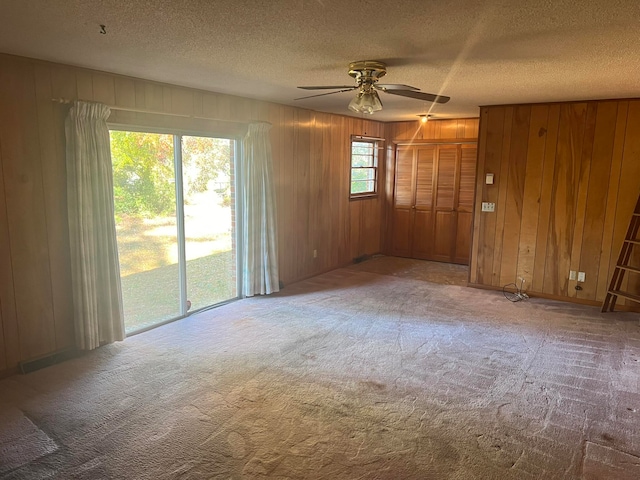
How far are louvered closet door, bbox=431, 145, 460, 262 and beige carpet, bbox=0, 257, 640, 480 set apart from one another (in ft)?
9.05

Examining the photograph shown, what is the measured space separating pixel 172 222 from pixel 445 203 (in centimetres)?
462

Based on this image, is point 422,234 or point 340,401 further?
point 422,234

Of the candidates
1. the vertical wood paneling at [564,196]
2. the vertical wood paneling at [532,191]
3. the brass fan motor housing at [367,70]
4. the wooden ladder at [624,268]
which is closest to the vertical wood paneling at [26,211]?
the brass fan motor housing at [367,70]

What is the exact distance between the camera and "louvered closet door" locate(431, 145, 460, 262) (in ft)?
23.5

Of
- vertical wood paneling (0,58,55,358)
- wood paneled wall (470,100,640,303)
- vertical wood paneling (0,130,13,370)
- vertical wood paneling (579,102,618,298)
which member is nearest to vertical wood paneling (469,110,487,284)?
wood paneled wall (470,100,640,303)

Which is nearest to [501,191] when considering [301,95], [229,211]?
[301,95]

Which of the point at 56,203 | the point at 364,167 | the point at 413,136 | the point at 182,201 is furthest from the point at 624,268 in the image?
the point at 56,203

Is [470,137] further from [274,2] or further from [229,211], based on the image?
[274,2]

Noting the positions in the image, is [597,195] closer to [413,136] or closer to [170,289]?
[413,136]

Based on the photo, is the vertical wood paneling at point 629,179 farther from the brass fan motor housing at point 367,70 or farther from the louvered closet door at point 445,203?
the brass fan motor housing at point 367,70

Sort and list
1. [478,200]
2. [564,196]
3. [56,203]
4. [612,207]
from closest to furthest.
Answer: [56,203], [612,207], [564,196], [478,200]

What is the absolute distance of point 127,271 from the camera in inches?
160

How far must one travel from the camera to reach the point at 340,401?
9.77ft

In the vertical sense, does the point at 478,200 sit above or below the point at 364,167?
below
